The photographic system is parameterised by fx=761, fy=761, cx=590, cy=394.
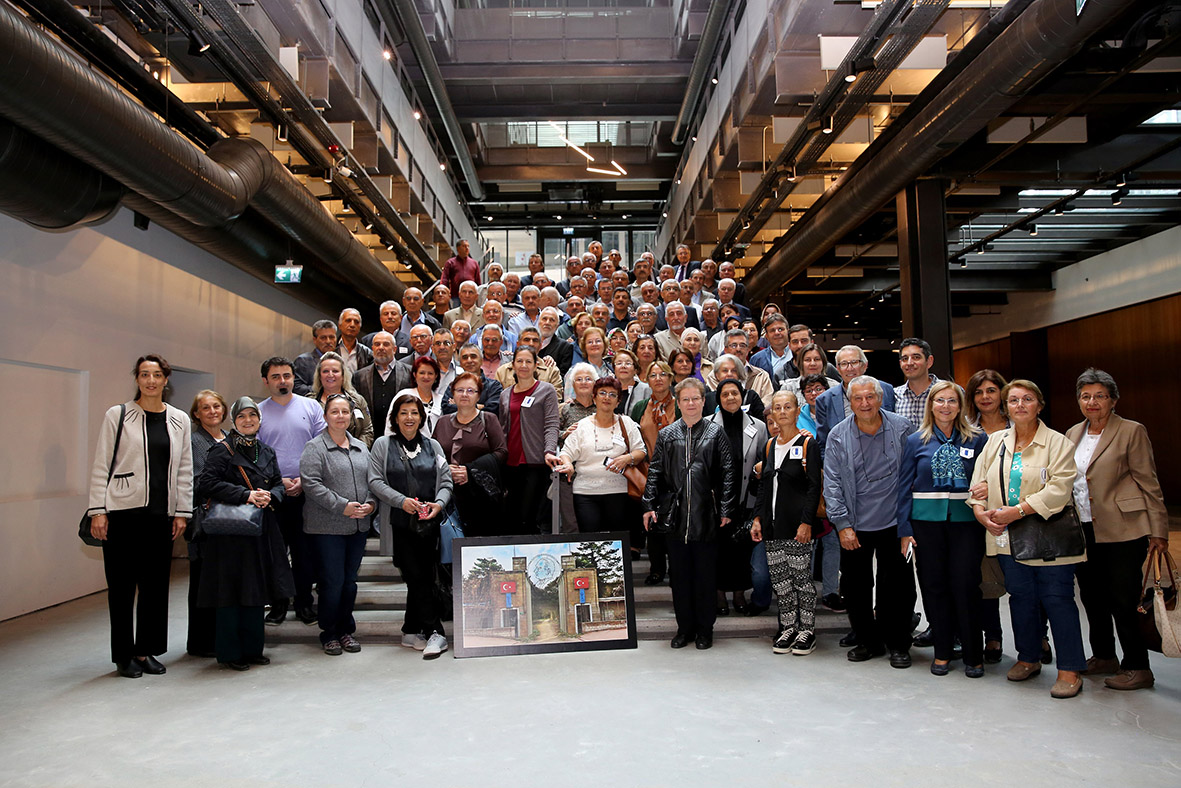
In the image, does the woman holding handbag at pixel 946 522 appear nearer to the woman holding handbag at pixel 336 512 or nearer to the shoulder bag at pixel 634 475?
the shoulder bag at pixel 634 475

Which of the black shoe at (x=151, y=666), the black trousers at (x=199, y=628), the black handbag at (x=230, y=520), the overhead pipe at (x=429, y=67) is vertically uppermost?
the overhead pipe at (x=429, y=67)

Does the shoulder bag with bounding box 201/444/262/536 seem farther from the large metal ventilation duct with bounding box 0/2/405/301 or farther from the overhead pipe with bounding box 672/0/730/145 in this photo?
the overhead pipe with bounding box 672/0/730/145

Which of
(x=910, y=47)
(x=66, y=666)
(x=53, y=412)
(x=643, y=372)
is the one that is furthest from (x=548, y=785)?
(x=910, y=47)

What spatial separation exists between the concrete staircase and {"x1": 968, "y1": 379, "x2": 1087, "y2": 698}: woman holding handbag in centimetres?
131

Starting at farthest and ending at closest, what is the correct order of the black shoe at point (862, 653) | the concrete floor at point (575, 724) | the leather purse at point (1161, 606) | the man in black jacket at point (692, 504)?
the man in black jacket at point (692, 504) < the black shoe at point (862, 653) < the leather purse at point (1161, 606) < the concrete floor at point (575, 724)

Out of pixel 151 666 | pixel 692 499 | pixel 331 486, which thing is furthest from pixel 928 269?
pixel 151 666

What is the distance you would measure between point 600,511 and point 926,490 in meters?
2.00

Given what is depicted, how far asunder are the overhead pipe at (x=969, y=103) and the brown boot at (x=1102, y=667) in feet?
11.9

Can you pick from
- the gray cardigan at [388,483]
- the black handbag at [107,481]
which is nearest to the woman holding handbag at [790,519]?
the gray cardigan at [388,483]

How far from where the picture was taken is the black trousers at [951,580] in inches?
163

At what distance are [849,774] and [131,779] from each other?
9.22ft

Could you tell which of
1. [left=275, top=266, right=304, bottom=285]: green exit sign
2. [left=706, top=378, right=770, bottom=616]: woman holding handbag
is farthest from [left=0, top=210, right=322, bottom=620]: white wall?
[left=706, top=378, right=770, bottom=616]: woman holding handbag

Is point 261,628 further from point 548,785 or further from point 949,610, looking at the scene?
point 949,610

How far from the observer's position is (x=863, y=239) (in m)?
12.1
